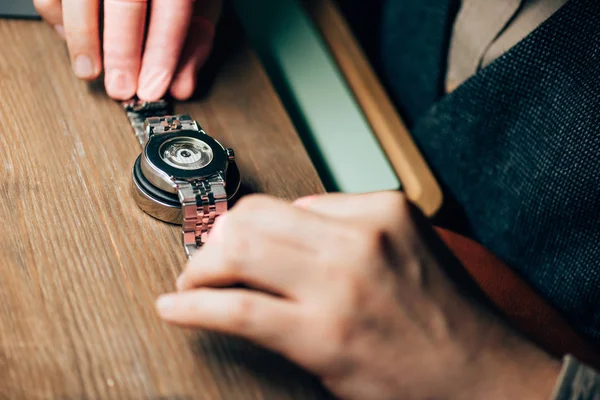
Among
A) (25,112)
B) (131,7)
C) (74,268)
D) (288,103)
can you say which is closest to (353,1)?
(288,103)

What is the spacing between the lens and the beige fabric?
2.61ft

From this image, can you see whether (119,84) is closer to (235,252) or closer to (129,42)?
(129,42)

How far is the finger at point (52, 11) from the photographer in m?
0.69

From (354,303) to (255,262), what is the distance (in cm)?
8

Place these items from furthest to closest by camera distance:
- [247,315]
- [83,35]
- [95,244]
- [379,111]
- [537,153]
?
1. [379,111]
2. [537,153]
3. [83,35]
4. [95,244]
5. [247,315]

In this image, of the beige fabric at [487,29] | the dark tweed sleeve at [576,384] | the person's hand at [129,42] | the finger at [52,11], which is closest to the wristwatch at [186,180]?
the person's hand at [129,42]

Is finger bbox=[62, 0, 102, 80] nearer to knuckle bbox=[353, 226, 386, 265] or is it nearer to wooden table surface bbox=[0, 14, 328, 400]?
wooden table surface bbox=[0, 14, 328, 400]

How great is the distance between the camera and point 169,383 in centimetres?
46

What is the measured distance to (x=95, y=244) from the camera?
0.55 meters

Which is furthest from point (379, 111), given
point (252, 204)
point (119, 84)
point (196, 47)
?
point (252, 204)

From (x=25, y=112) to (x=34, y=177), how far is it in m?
0.11

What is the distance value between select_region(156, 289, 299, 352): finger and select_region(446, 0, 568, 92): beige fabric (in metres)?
0.58

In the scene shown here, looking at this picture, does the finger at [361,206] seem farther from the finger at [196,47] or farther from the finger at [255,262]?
the finger at [196,47]

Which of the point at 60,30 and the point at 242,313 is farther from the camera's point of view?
the point at 60,30
